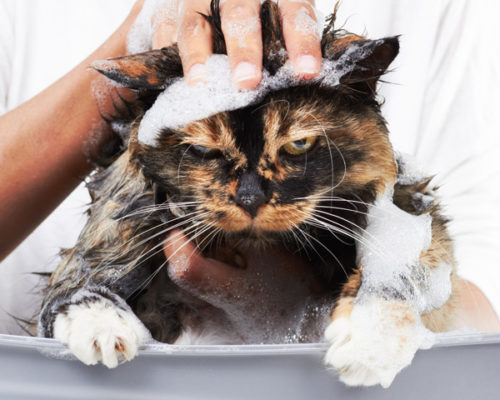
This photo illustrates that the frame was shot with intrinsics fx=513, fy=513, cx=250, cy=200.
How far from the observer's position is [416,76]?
121 cm

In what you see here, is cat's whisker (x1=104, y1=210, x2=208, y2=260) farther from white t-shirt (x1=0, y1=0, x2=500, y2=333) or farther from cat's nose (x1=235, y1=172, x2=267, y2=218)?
white t-shirt (x1=0, y1=0, x2=500, y2=333)

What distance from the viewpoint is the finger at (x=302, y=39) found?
0.52m

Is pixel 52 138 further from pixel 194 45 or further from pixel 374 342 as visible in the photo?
pixel 374 342

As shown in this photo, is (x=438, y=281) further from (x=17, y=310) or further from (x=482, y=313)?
(x=17, y=310)

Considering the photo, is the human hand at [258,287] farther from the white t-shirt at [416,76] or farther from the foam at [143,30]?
the white t-shirt at [416,76]

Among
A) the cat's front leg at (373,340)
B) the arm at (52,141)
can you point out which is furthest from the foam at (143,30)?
the cat's front leg at (373,340)

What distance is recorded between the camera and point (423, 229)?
2.27 ft

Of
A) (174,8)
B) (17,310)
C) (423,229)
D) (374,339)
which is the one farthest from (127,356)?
(17,310)

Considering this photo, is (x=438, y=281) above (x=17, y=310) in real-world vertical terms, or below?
above

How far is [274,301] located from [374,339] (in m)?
0.20

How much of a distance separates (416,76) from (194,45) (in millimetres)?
811

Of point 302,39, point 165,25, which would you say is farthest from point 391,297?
point 165,25

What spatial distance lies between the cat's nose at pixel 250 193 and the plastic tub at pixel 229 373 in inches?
6.4

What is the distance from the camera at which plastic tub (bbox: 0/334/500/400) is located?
42 cm
